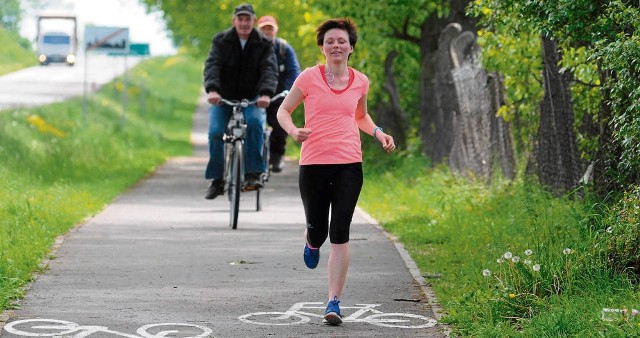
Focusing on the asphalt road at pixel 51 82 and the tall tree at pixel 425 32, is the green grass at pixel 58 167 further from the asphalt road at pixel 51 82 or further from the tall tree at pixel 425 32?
the tall tree at pixel 425 32

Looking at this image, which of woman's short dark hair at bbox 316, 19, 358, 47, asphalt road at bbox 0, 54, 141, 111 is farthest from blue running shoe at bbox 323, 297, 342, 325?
asphalt road at bbox 0, 54, 141, 111

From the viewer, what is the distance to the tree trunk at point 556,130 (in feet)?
48.4

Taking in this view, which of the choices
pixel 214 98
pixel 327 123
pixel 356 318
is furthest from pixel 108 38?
pixel 356 318

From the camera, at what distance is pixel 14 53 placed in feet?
257

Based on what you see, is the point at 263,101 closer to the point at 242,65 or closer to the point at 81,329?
the point at 242,65

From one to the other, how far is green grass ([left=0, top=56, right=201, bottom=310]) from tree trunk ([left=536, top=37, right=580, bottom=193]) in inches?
182

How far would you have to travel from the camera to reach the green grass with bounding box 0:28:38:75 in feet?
241

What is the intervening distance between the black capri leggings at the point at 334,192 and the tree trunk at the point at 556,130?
536 centimetres

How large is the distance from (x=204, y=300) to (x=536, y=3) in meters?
3.41

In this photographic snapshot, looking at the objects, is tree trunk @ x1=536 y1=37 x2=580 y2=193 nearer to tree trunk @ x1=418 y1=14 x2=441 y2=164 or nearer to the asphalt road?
tree trunk @ x1=418 y1=14 x2=441 y2=164

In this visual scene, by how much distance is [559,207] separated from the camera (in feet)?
44.2

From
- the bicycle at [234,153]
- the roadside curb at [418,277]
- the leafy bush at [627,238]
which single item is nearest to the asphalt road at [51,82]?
→ the bicycle at [234,153]

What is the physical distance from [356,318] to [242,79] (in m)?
6.50

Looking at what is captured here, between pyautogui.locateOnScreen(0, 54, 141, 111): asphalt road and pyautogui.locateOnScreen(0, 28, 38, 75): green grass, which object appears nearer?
pyautogui.locateOnScreen(0, 54, 141, 111): asphalt road
